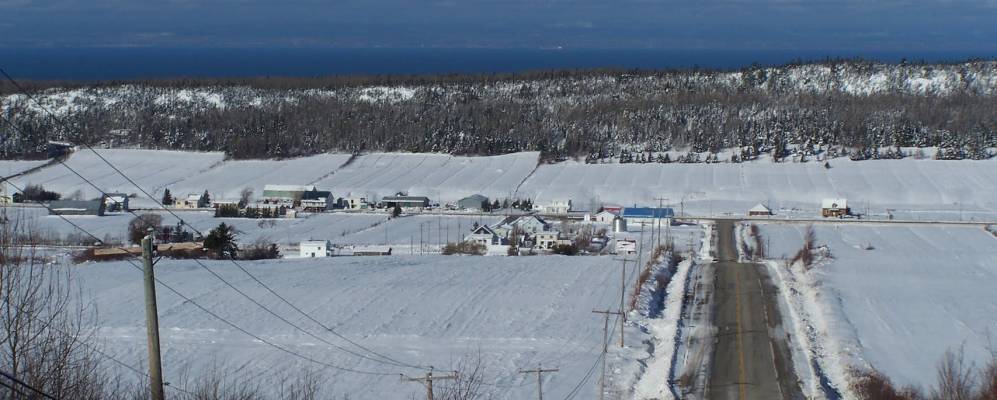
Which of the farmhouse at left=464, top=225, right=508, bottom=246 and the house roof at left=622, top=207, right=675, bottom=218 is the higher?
the house roof at left=622, top=207, right=675, bottom=218

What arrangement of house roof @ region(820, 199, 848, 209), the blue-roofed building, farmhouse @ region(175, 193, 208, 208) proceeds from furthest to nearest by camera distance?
farmhouse @ region(175, 193, 208, 208) → house roof @ region(820, 199, 848, 209) → the blue-roofed building

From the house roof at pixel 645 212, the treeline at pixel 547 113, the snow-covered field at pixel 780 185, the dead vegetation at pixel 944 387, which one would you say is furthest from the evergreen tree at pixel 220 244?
the treeline at pixel 547 113

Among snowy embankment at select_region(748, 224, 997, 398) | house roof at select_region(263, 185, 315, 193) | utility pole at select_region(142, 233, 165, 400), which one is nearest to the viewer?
utility pole at select_region(142, 233, 165, 400)

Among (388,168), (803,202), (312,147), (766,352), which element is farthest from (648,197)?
(766,352)

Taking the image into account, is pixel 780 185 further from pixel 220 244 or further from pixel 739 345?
pixel 739 345

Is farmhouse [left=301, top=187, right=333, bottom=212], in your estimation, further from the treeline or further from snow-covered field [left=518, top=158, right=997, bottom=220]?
the treeline

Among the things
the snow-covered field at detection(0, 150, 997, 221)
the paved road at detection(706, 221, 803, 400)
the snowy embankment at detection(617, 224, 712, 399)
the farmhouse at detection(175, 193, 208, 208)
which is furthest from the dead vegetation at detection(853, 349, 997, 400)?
the farmhouse at detection(175, 193, 208, 208)

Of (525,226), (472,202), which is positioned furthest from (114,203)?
(525,226)
